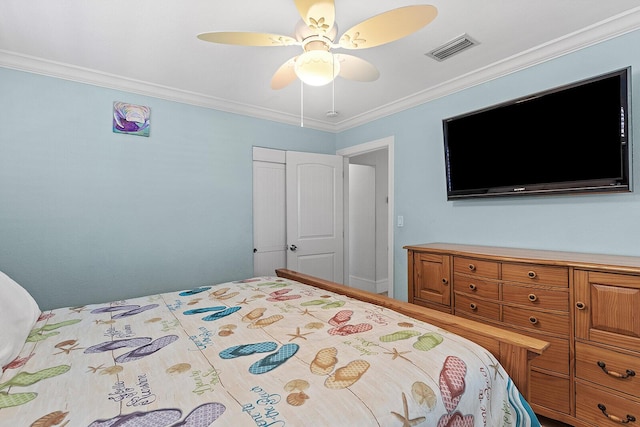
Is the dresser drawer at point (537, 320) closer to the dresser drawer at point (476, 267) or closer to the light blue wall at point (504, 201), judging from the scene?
the dresser drawer at point (476, 267)

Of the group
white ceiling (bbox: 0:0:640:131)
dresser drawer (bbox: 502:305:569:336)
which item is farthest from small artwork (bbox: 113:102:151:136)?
dresser drawer (bbox: 502:305:569:336)

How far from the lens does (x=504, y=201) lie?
2.48 m

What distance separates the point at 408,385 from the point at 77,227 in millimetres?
2753

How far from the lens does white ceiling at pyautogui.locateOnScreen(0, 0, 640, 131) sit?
5.74 feet

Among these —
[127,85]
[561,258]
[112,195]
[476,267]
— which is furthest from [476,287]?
[127,85]

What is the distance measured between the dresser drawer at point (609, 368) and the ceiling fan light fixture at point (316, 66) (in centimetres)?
201

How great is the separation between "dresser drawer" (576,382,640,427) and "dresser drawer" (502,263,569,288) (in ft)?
1.82

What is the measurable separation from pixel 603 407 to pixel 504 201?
1.39m

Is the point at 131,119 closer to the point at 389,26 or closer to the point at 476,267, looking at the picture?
the point at 389,26

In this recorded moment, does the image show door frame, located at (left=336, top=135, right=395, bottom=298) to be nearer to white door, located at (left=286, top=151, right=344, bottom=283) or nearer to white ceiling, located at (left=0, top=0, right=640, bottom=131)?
white door, located at (left=286, top=151, right=344, bottom=283)

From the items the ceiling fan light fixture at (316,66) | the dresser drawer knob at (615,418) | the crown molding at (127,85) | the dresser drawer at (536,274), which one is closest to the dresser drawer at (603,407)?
the dresser drawer knob at (615,418)

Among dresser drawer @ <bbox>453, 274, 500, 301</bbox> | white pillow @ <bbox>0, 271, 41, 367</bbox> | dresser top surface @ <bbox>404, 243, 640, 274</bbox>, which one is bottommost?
dresser drawer @ <bbox>453, 274, 500, 301</bbox>

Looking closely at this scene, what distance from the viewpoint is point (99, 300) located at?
2.62 m

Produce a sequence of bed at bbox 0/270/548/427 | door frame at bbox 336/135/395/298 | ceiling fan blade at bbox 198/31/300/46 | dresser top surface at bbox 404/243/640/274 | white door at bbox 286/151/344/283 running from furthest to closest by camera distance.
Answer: white door at bbox 286/151/344/283
door frame at bbox 336/135/395/298
dresser top surface at bbox 404/243/640/274
ceiling fan blade at bbox 198/31/300/46
bed at bbox 0/270/548/427
